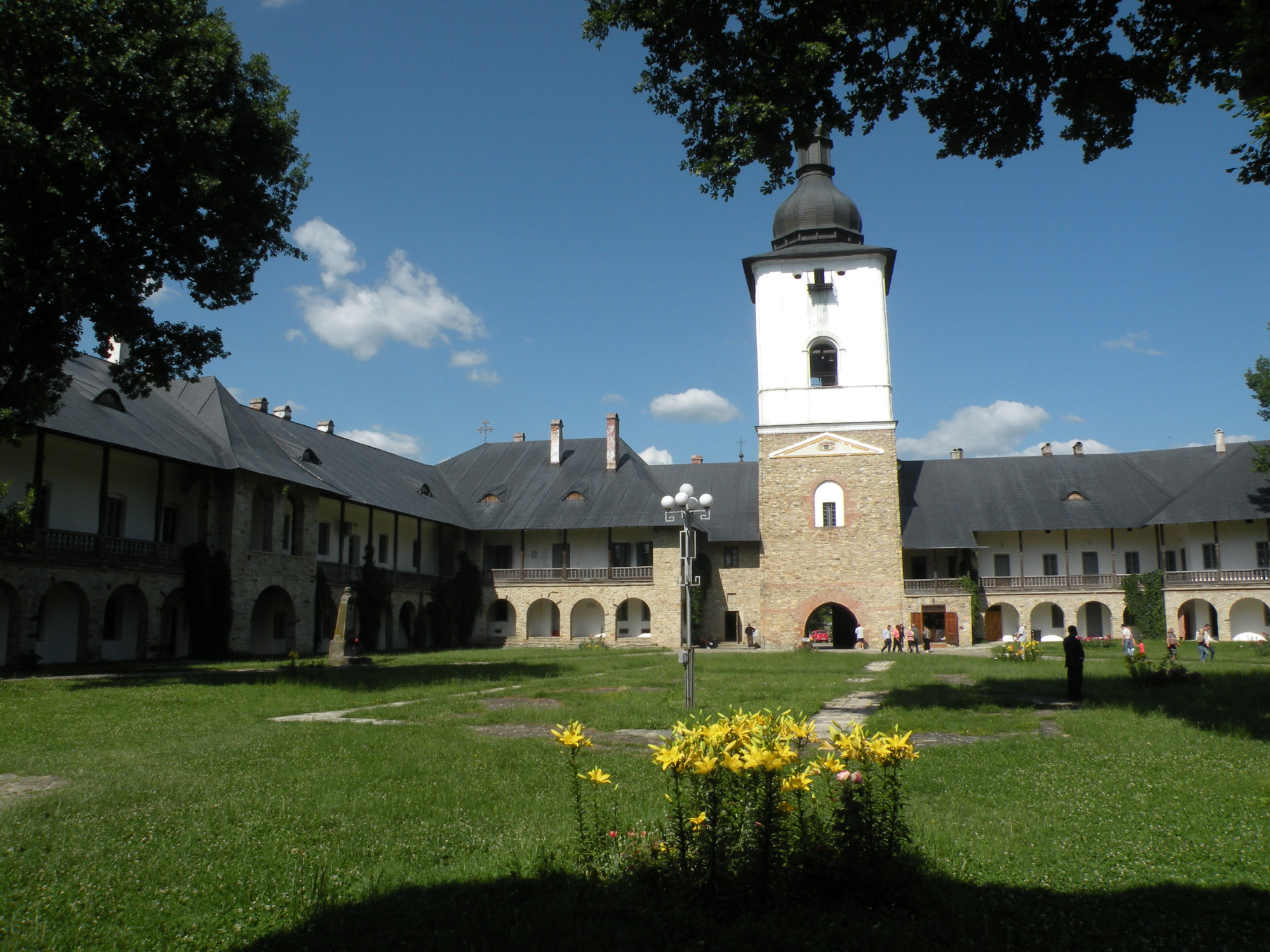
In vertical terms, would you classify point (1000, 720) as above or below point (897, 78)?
below

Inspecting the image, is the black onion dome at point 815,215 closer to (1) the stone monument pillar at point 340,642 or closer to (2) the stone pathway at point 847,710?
(1) the stone monument pillar at point 340,642

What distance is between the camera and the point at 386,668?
19844 mm

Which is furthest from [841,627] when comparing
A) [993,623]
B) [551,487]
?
[551,487]

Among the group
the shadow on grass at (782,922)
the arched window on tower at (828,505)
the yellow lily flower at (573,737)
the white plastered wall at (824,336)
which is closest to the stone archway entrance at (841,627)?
the arched window on tower at (828,505)

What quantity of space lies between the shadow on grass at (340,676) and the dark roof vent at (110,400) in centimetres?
807

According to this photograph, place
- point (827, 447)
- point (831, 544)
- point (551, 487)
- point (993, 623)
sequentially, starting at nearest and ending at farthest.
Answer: point (831, 544) < point (827, 447) < point (993, 623) < point (551, 487)

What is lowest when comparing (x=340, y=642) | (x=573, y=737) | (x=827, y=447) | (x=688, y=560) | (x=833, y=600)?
(x=340, y=642)

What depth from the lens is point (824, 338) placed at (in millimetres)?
35812

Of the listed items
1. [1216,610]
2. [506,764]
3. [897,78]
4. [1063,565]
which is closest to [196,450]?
[506,764]

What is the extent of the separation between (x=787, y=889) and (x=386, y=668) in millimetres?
16769

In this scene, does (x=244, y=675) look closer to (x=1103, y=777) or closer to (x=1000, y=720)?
(x=1000, y=720)

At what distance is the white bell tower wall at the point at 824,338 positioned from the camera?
115 feet

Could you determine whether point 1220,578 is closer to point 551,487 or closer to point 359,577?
point 551,487

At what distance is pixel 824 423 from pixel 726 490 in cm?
731
